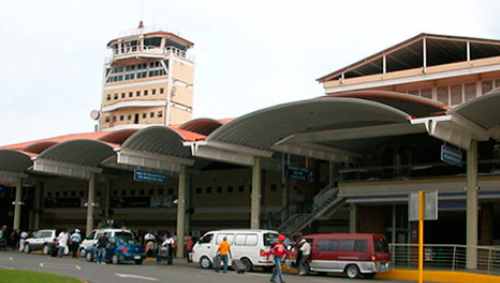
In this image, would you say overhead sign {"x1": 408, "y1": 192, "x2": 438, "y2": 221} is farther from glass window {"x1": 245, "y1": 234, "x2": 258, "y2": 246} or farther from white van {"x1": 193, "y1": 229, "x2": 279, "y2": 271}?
glass window {"x1": 245, "y1": 234, "x2": 258, "y2": 246}

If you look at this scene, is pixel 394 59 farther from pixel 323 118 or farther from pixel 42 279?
pixel 42 279

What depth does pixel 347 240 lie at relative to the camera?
90.4 ft

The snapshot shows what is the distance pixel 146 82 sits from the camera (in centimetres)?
10100

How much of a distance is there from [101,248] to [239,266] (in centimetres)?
756

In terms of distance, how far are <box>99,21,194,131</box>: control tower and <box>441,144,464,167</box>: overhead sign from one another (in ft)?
231

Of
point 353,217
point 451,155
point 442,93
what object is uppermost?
point 442,93

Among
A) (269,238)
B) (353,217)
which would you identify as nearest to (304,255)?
(269,238)

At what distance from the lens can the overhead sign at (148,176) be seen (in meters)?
37.2

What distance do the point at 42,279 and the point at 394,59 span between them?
123 feet

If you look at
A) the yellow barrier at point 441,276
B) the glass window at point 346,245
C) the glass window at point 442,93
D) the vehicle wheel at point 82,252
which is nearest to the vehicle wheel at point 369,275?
the yellow barrier at point 441,276

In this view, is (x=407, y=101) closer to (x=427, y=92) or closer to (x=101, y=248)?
(x=101, y=248)

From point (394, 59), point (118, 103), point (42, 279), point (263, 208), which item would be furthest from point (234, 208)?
point (118, 103)

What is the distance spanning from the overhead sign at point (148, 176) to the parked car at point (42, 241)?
23.5 ft

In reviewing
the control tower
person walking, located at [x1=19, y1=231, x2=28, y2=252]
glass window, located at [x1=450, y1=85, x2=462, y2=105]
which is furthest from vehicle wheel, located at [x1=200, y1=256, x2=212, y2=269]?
the control tower
